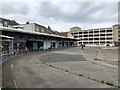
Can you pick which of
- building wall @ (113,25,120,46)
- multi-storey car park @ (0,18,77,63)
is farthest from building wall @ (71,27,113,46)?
multi-storey car park @ (0,18,77,63)

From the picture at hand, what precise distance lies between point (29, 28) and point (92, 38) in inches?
2791

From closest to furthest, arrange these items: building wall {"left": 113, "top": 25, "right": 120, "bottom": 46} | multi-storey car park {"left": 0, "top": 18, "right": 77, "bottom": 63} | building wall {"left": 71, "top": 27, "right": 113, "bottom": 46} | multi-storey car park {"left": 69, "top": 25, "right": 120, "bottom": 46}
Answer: multi-storey car park {"left": 0, "top": 18, "right": 77, "bottom": 63}
building wall {"left": 113, "top": 25, "right": 120, "bottom": 46}
multi-storey car park {"left": 69, "top": 25, "right": 120, "bottom": 46}
building wall {"left": 71, "top": 27, "right": 113, "bottom": 46}

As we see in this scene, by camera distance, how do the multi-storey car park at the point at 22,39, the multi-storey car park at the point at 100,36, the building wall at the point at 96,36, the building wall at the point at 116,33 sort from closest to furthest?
the multi-storey car park at the point at 22,39 < the building wall at the point at 116,33 < the multi-storey car park at the point at 100,36 < the building wall at the point at 96,36

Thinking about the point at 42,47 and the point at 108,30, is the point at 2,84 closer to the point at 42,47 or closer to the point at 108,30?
the point at 42,47

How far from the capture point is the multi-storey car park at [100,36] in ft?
379

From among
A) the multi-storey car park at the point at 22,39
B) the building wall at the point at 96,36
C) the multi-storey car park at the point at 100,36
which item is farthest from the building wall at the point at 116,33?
the multi-storey car park at the point at 22,39

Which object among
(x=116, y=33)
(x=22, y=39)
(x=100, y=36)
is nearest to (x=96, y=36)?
(x=100, y=36)

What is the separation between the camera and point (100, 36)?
Answer: 12119cm

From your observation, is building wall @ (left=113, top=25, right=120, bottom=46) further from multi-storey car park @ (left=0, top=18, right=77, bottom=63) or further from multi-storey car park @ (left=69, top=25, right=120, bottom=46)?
multi-storey car park @ (left=0, top=18, right=77, bottom=63)

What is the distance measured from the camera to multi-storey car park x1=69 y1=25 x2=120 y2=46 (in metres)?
115

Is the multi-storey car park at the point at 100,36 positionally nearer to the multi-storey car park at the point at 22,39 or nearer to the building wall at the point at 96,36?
the building wall at the point at 96,36

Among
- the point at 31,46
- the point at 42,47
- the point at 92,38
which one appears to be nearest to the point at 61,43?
the point at 42,47

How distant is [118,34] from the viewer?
114938 millimetres

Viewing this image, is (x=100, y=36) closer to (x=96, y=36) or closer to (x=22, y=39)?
(x=96, y=36)
